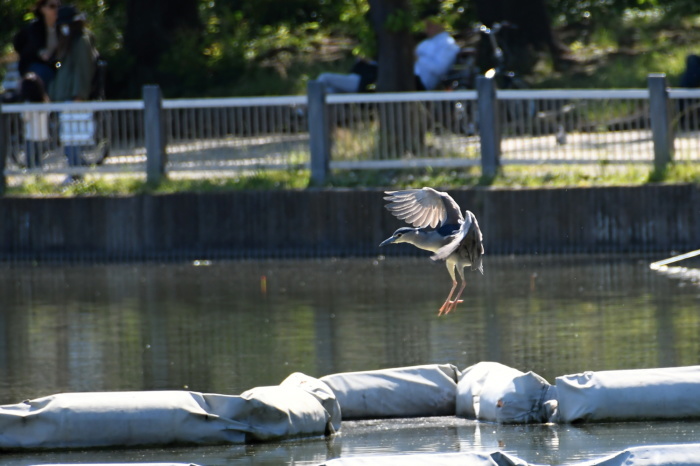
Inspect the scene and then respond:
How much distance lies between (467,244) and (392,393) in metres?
1.17

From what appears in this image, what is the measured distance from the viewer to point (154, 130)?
19766 mm

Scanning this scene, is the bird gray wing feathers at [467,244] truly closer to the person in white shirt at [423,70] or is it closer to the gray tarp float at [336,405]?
the gray tarp float at [336,405]

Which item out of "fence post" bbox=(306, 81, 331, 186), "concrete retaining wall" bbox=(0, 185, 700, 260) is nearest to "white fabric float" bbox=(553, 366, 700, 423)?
"concrete retaining wall" bbox=(0, 185, 700, 260)

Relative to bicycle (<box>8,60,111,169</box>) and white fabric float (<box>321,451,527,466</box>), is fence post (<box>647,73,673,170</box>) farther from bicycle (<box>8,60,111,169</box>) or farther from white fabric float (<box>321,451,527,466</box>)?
white fabric float (<box>321,451,527,466</box>)

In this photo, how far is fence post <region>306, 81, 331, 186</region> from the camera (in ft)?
63.7

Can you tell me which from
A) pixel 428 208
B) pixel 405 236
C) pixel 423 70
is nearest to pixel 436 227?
pixel 428 208

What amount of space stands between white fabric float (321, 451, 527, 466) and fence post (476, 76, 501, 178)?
10.5m

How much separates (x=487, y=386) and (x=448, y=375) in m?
0.55

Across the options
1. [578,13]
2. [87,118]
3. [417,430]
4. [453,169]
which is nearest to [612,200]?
[453,169]

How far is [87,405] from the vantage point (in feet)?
32.5

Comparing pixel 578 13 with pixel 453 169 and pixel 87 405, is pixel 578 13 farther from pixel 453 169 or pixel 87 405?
pixel 87 405

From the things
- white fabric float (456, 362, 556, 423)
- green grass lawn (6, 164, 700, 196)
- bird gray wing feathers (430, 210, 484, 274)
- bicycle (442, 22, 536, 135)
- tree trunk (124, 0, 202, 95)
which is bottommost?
white fabric float (456, 362, 556, 423)

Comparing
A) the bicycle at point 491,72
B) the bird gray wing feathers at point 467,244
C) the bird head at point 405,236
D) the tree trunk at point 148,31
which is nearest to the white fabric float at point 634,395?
the bird gray wing feathers at point 467,244

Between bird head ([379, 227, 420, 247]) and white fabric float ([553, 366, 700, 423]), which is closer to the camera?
white fabric float ([553, 366, 700, 423])
